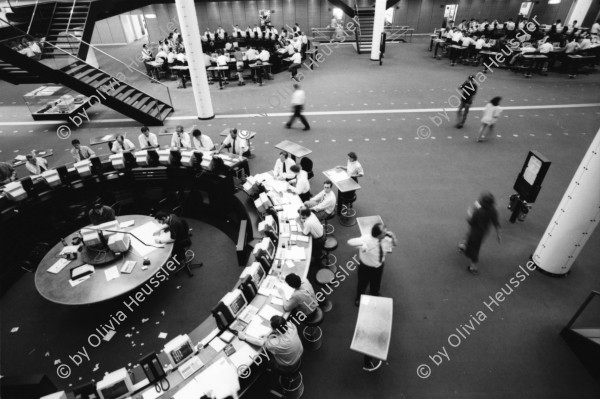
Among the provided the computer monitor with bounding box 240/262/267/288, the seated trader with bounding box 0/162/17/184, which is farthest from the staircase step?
the computer monitor with bounding box 240/262/267/288

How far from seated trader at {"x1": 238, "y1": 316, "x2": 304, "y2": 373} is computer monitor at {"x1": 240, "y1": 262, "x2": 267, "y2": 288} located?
86 cm

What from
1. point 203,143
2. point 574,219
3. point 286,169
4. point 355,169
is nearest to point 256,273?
point 286,169

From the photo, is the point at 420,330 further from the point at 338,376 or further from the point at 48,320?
the point at 48,320

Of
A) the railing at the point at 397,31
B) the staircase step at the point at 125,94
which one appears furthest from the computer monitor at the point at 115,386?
the railing at the point at 397,31

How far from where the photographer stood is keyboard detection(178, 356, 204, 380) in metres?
3.89

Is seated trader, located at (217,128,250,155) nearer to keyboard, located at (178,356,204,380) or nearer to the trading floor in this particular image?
the trading floor

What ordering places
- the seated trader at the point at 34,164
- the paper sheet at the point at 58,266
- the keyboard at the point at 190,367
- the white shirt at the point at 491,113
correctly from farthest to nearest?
the white shirt at the point at 491,113, the seated trader at the point at 34,164, the paper sheet at the point at 58,266, the keyboard at the point at 190,367

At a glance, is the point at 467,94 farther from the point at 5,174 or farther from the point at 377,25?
the point at 5,174

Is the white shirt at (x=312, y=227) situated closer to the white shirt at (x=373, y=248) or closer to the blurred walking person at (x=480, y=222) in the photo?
the white shirt at (x=373, y=248)

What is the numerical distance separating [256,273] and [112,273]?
2.69 meters

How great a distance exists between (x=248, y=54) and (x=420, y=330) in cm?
1474

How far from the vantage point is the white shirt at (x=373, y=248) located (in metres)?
4.90

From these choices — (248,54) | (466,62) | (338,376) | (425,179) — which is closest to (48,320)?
(338,376)

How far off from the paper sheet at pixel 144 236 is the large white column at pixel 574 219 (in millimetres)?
7021
